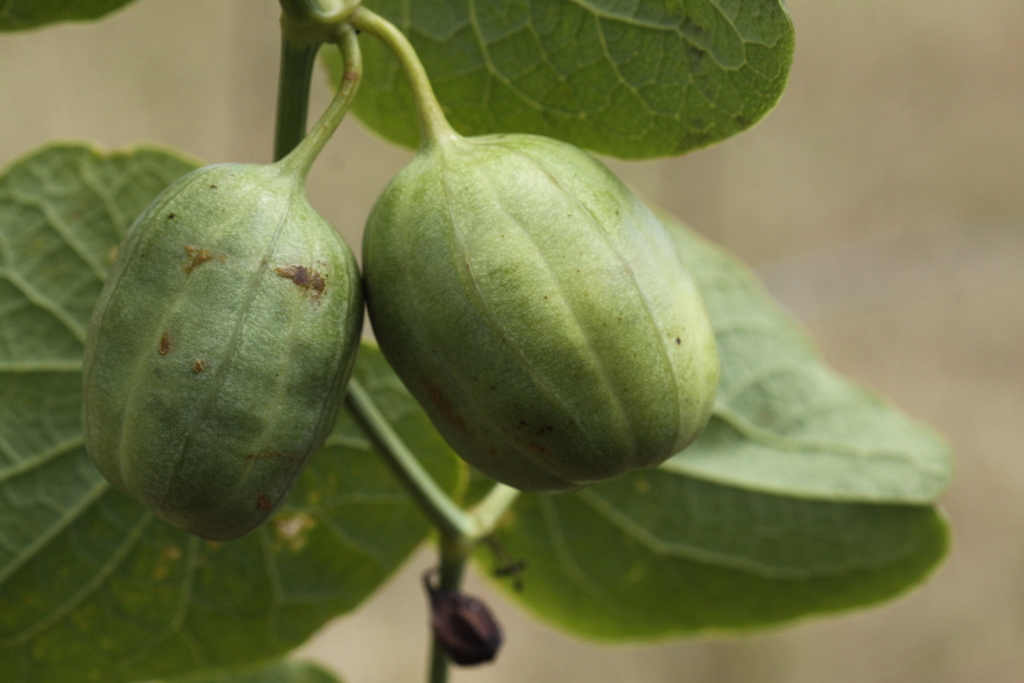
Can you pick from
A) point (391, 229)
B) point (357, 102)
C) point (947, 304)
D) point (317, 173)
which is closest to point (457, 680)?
point (317, 173)

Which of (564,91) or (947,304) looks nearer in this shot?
(564,91)

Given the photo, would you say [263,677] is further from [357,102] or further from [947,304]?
[947,304]

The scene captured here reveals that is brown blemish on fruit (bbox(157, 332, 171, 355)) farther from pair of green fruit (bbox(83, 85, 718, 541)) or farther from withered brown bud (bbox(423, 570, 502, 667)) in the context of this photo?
withered brown bud (bbox(423, 570, 502, 667))

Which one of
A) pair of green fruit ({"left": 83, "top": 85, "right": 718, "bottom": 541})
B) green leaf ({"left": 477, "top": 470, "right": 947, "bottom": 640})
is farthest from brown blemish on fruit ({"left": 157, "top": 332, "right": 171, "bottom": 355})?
green leaf ({"left": 477, "top": 470, "right": 947, "bottom": 640})

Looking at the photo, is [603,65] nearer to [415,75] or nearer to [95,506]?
[415,75]

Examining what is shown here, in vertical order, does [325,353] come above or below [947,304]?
above

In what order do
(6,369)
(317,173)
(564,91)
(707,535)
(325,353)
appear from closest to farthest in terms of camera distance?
(325,353) < (564,91) < (6,369) < (707,535) < (317,173)
